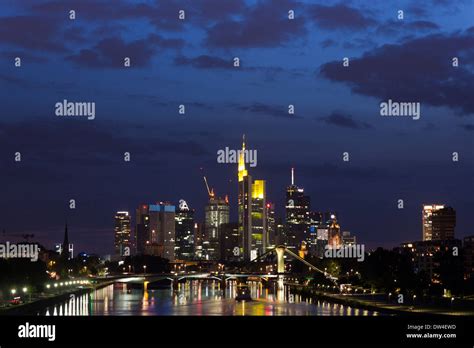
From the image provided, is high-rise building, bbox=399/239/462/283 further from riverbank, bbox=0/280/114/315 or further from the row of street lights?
riverbank, bbox=0/280/114/315

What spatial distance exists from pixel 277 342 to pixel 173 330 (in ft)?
29.0

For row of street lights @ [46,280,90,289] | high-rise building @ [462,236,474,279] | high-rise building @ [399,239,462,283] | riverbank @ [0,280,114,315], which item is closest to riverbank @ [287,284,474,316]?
riverbank @ [0,280,114,315]

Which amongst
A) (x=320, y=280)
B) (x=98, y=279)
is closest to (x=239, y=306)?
(x=320, y=280)

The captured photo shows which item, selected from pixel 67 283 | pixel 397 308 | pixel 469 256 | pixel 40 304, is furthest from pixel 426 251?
pixel 40 304

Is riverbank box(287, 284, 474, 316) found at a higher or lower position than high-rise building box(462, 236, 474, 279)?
lower

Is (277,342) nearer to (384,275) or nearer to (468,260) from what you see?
(384,275)

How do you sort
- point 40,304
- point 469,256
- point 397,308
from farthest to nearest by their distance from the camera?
1. point 469,256
2. point 40,304
3. point 397,308

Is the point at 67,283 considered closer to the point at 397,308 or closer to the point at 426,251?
the point at 426,251

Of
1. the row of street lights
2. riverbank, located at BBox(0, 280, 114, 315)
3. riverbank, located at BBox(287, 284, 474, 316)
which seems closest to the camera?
riverbank, located at BBox(287, 284, 474, 316)

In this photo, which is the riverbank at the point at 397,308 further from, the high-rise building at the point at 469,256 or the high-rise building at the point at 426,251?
the high-rise building at the point at 426,251

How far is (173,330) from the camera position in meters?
Result: 49.5

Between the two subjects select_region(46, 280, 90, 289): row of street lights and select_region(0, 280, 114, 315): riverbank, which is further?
select_region(46, 280, 90, 289): row of street lights

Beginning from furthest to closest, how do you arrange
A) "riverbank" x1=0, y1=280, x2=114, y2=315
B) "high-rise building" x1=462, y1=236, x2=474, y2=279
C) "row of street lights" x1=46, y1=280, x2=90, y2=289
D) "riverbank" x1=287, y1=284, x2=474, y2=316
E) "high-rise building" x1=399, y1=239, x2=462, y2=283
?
1. "high-rise building" x1=399, y1=239, x2=462, y2=283
2. "high-rise building" x1=462, y1=236, x2=474, y2=279
3. "row of street lights" x1=46, y1=280, x2=90, y2=289
4. "riverbank" x1=0, y1=280, x2=114, y2=315
5. "riverbank" x1=287, y1=284, x2=474, y2=316

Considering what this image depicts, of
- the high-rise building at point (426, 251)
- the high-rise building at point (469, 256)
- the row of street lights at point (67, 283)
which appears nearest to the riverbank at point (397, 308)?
the high-rise building at point (469, 256)
